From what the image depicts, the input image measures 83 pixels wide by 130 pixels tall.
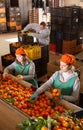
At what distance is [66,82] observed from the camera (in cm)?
324

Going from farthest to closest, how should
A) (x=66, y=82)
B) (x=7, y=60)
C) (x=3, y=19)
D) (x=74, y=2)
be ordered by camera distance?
(x=3, y=19), (x=74, y=2), (x=7, y=60), (x=66, y=82)

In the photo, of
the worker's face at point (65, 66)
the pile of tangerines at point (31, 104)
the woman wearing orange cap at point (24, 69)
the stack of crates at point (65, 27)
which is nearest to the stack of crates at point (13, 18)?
the stack of crates at point (65, 27)

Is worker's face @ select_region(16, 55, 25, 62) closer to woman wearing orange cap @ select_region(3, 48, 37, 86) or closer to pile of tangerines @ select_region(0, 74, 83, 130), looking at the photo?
woman wearing orange cap @ select_region(3, 48, 37, 86)

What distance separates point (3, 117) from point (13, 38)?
8035 millimetres

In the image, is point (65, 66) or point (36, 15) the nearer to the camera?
point (65, 66)

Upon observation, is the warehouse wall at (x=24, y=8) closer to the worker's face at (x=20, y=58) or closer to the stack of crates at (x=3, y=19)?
the stack of crates at (x=3, y=19)

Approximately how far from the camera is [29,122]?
81.9 inches

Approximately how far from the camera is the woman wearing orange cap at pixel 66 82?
3084mm

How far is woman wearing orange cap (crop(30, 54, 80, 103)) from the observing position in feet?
10.1

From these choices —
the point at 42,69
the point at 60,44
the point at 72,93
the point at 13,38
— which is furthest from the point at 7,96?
the point at 13,38

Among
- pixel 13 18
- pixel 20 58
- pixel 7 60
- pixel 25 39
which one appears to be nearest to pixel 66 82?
pixel 20 58

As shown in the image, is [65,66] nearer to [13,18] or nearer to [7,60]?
[7,60]

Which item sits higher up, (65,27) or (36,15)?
(36,15)

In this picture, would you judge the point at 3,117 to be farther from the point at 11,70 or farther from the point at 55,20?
the point at 55,20
